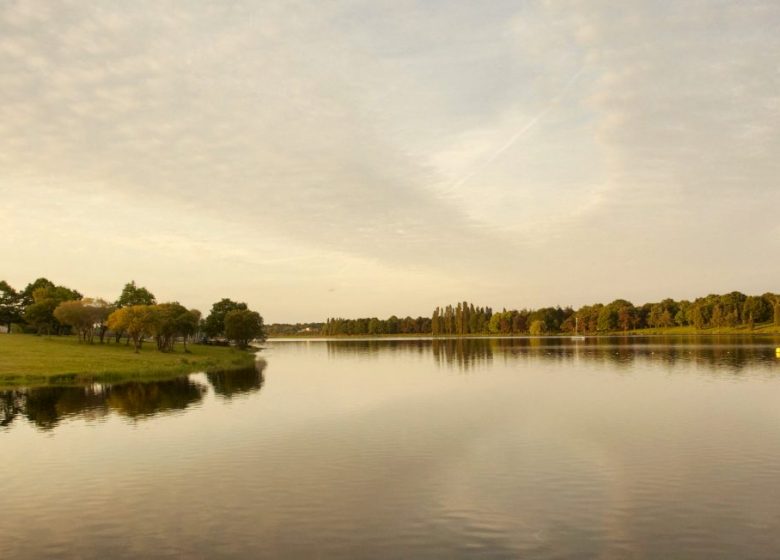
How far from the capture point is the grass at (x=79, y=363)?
78.6m

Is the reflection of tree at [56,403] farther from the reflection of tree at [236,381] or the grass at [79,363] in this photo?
the reflection of tree at [236,381]

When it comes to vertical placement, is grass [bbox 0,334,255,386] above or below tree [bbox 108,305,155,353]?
below

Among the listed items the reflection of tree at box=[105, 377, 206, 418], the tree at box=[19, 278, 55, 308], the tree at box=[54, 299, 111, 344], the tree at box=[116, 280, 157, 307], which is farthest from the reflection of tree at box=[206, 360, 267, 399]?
the tree at box=[19, 278, 55, 308]

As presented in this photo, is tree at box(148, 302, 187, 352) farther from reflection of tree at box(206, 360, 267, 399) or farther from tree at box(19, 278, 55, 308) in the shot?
tree at box(19, 278, 55, 308)

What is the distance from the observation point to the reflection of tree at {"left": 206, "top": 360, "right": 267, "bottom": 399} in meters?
73.5

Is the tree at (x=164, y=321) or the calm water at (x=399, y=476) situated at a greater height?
the tree at (x=164, y=321)

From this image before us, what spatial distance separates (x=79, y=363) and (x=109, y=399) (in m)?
28.8

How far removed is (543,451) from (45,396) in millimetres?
54997

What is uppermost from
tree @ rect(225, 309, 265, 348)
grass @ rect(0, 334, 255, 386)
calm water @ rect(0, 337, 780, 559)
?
tree @ rect(225, 309, 265, 348)

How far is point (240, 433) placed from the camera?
4406cm

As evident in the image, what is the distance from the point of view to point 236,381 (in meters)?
87.4

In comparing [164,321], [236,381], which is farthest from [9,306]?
[236,381]

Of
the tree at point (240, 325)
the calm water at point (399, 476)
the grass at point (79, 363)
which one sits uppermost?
the tree at point (240, 325)

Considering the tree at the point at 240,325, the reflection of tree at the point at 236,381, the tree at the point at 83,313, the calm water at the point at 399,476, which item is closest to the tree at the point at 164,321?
the tree at the point at 83,313
